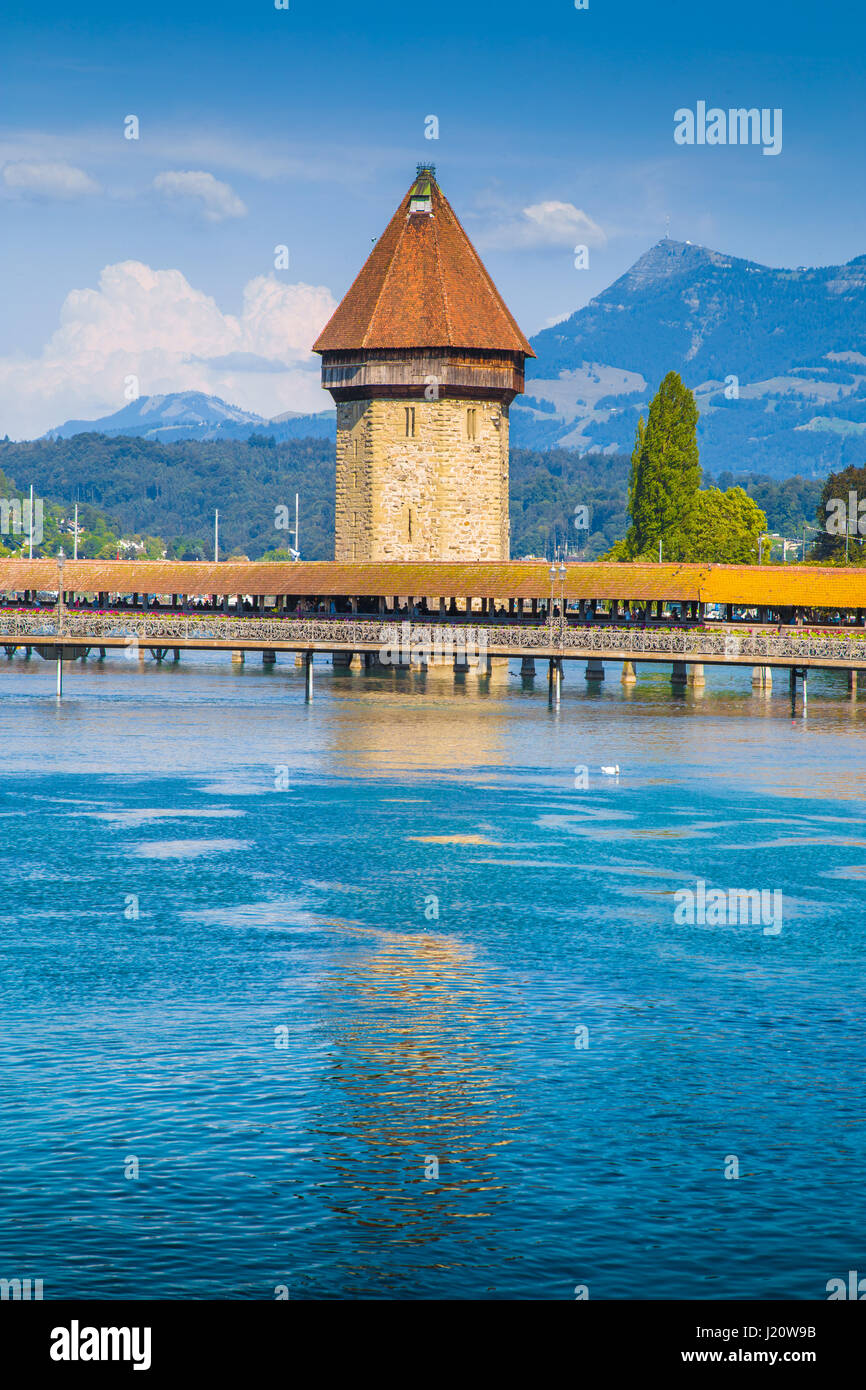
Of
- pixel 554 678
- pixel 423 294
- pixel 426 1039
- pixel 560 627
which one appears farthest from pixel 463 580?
pixel 426 1039

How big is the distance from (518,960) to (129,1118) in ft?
28.7

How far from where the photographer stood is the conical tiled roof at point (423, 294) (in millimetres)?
83750

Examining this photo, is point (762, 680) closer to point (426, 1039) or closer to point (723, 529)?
point (723, 529)

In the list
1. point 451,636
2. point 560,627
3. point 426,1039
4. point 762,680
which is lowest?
point 426,1039

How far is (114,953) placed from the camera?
25094mm

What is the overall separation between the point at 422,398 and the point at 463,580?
1214 cm

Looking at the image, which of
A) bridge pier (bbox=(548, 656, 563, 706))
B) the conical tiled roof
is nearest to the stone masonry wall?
the conical tiled roof

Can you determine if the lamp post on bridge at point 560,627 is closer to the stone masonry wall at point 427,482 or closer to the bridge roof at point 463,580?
the bridge roof at point 463,580

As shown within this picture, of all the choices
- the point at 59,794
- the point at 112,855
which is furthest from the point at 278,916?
the point at 59,794

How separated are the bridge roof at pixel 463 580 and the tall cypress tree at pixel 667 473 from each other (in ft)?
61.4

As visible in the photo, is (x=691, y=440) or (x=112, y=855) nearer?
(x=112, y=855)

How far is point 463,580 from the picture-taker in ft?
250

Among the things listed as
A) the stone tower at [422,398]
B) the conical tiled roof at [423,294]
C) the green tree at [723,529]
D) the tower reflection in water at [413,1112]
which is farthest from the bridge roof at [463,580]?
the tower reflection in water at [413,1112]
